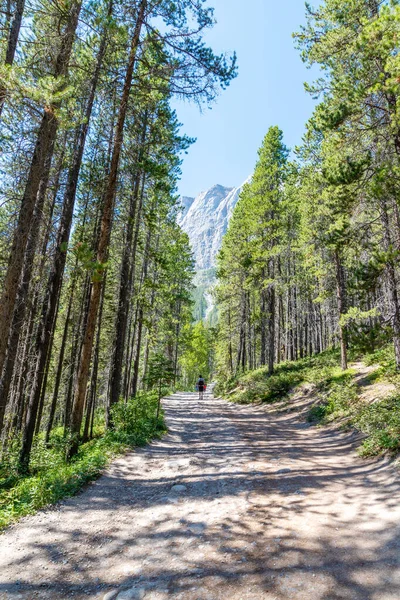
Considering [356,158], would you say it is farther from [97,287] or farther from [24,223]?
[24,223]

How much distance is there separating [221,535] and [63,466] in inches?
206

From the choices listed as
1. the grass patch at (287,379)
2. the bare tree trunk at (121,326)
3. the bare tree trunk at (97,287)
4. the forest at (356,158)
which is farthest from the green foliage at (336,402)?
the bare tree trunk at (97,287)

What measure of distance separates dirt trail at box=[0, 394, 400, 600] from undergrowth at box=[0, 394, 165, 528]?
0.33 metres

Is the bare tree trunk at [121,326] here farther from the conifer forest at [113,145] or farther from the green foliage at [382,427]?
the green foliage at [382,427]

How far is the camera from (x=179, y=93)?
9.60 meters

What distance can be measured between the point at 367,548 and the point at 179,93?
10892 millimetres

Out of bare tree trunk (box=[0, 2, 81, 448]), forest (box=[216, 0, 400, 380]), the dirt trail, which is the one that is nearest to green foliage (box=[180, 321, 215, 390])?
forest (box=[216, 0, 400, 380])

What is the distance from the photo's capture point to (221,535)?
4.57m

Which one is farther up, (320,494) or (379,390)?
(379,390)

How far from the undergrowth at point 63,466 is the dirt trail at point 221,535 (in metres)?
0.33

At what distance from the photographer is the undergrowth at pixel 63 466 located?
609cm

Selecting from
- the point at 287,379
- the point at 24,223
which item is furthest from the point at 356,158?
the point at 287,379

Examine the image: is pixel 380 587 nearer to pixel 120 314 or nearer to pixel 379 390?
pixel 379 390

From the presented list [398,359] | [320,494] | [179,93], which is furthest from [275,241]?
[320,494]
